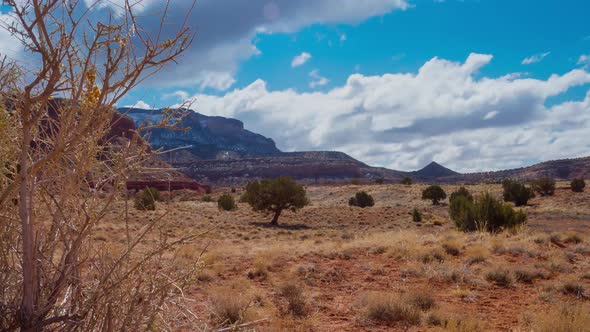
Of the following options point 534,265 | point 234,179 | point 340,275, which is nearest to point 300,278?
point 340,275

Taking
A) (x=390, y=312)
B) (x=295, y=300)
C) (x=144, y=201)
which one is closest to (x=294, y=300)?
(x=295, y=300)

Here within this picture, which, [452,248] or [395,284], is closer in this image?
[395,284]

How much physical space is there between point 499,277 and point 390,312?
4.06 meters

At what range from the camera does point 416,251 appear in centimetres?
1347

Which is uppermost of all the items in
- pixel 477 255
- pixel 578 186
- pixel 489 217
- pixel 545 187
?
pixel 578 186

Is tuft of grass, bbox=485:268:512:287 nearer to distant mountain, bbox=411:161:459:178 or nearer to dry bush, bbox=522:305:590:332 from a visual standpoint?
dry bush, bbox=522:305:590:332

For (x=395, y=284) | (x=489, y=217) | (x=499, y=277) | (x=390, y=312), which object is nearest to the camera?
(x=390, y=312)

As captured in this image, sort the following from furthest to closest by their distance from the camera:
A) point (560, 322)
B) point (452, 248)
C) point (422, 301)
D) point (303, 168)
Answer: point (303, 168)
point (452, 248)
point (422, 301)
point (560, 322)

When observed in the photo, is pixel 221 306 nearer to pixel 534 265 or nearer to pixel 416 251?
pixel 416 251

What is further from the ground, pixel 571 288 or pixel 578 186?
pixel 578 186

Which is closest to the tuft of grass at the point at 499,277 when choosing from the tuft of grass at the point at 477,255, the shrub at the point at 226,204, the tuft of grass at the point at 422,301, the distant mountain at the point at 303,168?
the tuft of grass at the point at 477,255

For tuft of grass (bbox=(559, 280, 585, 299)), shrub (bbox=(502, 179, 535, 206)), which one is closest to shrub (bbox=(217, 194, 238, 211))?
shrub (bbox=(502, 179, 535, 206))

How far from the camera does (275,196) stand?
38.5 m

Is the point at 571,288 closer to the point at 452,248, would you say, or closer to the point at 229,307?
the point at 452,248
